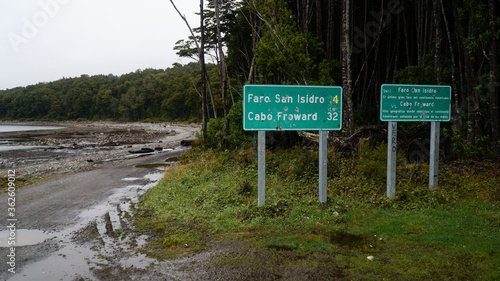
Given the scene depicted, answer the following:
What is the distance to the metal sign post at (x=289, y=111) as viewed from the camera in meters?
7.19

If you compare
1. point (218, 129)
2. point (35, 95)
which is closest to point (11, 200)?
point (218, 129)

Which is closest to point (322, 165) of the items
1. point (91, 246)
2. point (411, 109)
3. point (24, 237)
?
point (411, 109)

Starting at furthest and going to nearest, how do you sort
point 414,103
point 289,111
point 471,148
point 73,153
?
1. point 73,153
2. point 471,148
3. point 414,103
4. point 289,111

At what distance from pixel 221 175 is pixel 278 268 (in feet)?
24.8

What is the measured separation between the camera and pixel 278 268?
468 centimetres

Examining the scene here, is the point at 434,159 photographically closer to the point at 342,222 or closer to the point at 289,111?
the point at 342,222

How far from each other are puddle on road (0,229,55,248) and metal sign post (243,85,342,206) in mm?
4814

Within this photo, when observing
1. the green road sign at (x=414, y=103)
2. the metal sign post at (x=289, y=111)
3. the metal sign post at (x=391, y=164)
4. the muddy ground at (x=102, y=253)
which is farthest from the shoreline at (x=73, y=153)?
Answer: the green road sign at (x=414, y=103)

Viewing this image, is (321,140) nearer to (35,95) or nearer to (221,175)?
(221,175)

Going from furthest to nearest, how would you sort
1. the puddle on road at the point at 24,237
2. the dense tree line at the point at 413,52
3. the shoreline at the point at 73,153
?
the shoreline at the point at 73,153 < the dense tree line at the point at 413,52 < the puddle on road at the point at 24,237

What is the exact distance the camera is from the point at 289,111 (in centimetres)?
733

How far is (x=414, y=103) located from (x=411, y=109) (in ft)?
0.59

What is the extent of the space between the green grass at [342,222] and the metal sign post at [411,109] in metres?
0.61

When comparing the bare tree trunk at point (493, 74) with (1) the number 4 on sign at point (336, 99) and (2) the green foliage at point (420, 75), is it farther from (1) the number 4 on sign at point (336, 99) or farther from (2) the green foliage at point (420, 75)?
(1) the number 4 on sign at point (336, 99)
